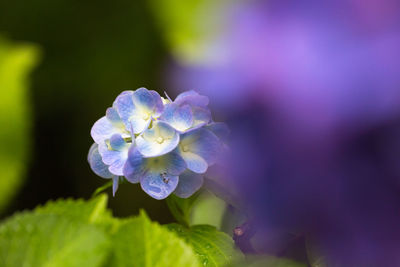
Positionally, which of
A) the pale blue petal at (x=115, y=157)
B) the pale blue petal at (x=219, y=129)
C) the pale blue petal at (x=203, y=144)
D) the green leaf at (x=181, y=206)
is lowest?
the green leaf at (x=181, y=206)

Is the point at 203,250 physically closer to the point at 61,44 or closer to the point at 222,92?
the point at 222,92

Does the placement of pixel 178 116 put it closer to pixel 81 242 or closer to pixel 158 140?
pixel 158 140

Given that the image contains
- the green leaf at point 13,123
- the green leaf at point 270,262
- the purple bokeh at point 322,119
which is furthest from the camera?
the green leaf at point 13,123

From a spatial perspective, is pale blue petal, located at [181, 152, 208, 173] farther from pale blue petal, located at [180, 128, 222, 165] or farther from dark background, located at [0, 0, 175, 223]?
dark background, located at [0, 0, 175, 223]

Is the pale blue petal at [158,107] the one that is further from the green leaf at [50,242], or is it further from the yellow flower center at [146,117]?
the green leaf at [50,242]

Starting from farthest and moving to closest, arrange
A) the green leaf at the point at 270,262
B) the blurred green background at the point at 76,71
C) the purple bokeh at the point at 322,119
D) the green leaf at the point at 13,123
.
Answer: the blurred green background at the point at 76,71 → the green leaf at the point at 13,123 → the green leaf at the point at 270,262 → the purple bokeh at the point at 322,119

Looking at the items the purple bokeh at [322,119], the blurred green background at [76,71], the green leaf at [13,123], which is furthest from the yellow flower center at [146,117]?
the blurred green background at [76,71]

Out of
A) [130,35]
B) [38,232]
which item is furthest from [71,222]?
[130,35]
